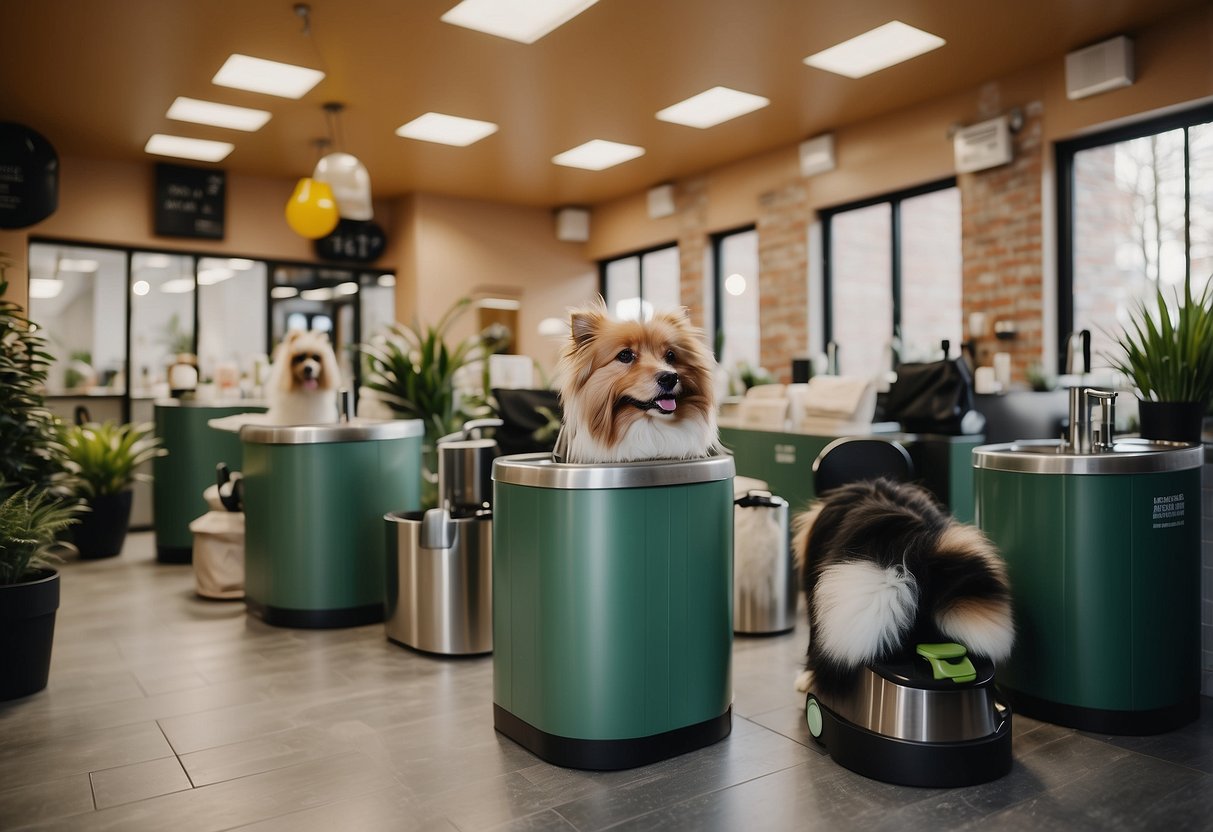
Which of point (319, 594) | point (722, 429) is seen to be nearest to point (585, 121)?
point (722, 429)

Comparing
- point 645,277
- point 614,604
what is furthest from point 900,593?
point 645,277

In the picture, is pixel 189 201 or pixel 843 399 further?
pixel 189 201

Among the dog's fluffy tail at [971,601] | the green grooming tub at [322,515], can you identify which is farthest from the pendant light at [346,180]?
the dog's fluffy tail at [971,601]

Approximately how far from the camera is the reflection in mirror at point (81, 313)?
7.38 metres

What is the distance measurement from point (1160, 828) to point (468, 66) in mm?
Answer: 5188

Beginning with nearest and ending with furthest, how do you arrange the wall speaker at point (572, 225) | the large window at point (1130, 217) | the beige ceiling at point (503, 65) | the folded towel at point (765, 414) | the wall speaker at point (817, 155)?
the beige ceiling at point (503, 65) < the folded towel at point (765, 414) < the large window at point (1130, 217) < the wall speaker at point (817, 155) < the wall speaker at point (572, 225)

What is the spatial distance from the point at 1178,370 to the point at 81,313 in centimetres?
790

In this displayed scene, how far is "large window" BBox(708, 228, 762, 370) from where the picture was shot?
8.11 metres

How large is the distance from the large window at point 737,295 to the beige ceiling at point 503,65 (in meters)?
0.98

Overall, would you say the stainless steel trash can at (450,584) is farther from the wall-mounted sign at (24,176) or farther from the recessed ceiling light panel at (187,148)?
the recessed ceiling light panel at (187,148)

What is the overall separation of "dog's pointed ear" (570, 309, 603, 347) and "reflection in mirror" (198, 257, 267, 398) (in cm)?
637

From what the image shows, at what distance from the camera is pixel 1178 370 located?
2.90 metres

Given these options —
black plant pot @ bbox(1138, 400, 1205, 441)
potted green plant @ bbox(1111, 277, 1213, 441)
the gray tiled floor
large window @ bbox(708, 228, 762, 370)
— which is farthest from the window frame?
the gray tiled floor

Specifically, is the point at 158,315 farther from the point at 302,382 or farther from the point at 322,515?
the point at 322,515
